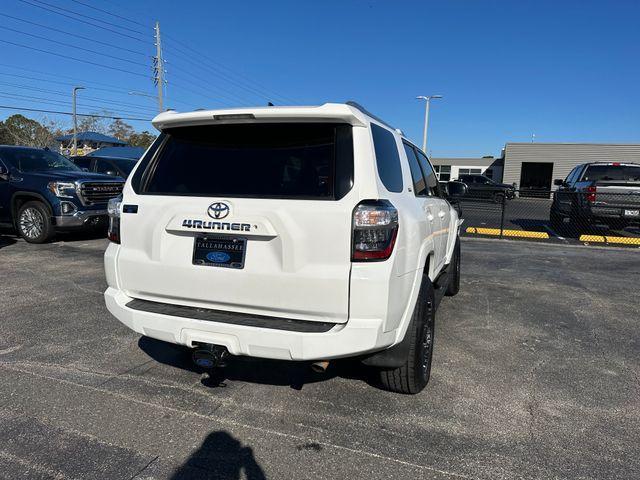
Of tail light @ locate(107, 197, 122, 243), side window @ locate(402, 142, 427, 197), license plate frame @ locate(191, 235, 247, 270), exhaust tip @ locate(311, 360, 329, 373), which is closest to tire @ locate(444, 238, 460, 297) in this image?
side window @ locate(402, 142, 427, 197)

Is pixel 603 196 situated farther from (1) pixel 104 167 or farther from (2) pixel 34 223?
(1) pixel 104 167

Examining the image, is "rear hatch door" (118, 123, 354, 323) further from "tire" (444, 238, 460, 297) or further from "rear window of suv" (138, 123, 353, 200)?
"tire" (444, 238, 460, 297)

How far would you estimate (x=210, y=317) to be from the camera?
2.77 metres

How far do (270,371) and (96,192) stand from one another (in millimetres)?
7447

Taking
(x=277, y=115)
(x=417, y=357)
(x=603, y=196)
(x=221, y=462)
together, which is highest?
(x=277, y=115)

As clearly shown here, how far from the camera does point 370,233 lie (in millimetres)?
2510

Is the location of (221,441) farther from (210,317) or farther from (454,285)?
(454,285)

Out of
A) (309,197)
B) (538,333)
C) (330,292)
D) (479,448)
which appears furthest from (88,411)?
(538,333)

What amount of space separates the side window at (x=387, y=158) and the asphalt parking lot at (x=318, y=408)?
58.5 inches

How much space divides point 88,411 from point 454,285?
438cm

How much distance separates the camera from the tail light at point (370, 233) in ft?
8.21

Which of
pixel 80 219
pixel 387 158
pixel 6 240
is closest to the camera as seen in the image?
pixel 387 158

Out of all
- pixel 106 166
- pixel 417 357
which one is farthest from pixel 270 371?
pixel 106 166

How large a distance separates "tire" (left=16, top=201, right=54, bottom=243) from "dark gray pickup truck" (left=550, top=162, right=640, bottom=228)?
39.4 ft
